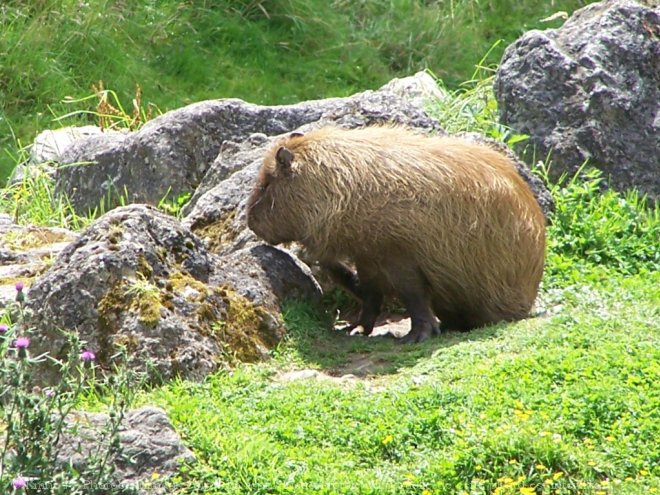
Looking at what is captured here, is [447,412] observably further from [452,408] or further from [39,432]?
[39,432]

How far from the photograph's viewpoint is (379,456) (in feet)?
17.8

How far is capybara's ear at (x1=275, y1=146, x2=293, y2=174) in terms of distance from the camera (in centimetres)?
748

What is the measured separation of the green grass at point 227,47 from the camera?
13.3 metres

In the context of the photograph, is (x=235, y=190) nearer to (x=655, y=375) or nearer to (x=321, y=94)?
(x=655, y=375)

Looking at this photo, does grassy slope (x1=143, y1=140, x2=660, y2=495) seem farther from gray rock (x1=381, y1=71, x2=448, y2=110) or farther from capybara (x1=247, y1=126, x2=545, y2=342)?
gray rock (x1=381, y1=71, x2=448, y2=110)

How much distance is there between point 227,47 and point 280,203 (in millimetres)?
7135

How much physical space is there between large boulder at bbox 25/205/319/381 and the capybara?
0.67 m

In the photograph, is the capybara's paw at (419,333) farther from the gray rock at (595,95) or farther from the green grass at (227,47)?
the green grass at (227,47)

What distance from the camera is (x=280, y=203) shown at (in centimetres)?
750

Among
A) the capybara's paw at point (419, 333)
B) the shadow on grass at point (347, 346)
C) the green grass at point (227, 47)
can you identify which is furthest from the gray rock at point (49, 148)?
the capybara's paw at point (419, 333)

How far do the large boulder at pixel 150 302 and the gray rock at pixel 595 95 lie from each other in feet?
11.3

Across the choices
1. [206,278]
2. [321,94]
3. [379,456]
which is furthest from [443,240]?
[321,94]

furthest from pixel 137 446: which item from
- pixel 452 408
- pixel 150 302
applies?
pixel 452 408

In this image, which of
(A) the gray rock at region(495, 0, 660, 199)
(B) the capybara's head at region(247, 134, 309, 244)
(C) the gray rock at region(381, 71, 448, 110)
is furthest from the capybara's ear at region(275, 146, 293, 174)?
(C) the gray rock at region(381, 71, 448, 110)
